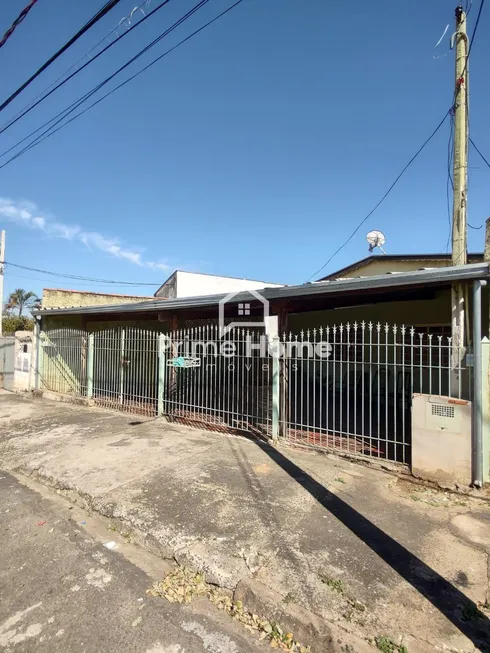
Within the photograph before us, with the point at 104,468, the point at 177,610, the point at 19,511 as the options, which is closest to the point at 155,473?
the point at 104,468

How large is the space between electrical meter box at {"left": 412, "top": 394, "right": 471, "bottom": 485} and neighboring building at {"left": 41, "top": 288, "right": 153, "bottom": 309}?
1068 centimetres

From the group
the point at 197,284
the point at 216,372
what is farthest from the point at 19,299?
the point at 216,372

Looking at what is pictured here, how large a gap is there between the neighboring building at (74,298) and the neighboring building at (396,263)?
7968 mm

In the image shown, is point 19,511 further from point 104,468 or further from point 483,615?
point 483,615


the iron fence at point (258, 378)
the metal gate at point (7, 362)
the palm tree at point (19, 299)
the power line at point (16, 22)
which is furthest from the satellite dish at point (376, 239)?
the palm tree at point (19, 299)

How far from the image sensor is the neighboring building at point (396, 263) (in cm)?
995

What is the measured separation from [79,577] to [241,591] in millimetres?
1260

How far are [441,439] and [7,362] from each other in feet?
44.5

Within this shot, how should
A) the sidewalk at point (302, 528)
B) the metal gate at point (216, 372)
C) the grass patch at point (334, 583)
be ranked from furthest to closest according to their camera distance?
the metal gate at point (216, 372), the grass patch at point (334, 583), the sidewalk at point (302, 528)

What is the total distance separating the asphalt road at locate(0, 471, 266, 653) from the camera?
7.06 feet

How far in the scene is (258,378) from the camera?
7.66m

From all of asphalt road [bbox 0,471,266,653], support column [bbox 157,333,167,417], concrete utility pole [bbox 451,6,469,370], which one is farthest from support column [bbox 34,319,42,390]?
concrete utility pole [bbox 451,6,469,370]

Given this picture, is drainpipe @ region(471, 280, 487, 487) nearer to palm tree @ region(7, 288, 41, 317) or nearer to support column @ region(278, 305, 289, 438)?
support column @ region(278, 305, 289, 438)

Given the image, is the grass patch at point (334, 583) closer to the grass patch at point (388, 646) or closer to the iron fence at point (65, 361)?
the grass patch at point (388, 646)
